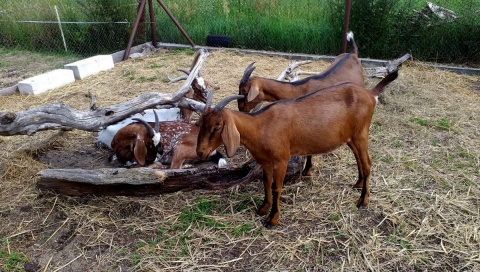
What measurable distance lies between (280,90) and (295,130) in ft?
3.87

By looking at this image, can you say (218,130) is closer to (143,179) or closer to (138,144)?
(143,179)

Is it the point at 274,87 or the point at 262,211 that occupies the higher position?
the point at 274,87

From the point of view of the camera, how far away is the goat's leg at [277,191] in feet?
9.68

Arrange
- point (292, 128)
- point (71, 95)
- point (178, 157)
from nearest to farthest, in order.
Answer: point (292, 128) < point (178, 157) < point (71, 95)

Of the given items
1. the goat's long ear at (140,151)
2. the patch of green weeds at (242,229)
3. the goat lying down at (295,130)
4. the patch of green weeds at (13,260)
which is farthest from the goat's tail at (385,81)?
the patch of green weeds at (13,260)

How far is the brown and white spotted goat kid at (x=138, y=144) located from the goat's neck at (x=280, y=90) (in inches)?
44.7

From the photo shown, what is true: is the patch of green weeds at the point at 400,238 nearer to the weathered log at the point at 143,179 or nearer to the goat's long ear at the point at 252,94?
the weathered log at the point at 143,179

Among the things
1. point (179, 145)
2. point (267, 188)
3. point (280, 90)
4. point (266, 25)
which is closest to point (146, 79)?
point (179, 145)

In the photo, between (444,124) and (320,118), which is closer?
(320,118)

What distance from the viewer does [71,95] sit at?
6.12 m

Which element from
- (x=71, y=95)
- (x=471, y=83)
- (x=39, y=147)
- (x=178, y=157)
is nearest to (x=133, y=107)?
(x=178, y=157)

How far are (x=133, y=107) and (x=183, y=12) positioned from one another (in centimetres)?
580

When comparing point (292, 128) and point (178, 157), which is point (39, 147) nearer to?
point (178, 157)

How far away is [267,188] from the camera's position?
3.09 m
